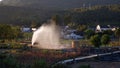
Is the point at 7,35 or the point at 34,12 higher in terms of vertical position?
the point at 34,12

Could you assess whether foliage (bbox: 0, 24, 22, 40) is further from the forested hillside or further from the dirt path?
the forested hillside

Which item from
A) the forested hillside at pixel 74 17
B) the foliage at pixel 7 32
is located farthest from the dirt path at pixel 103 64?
the forested hillside at pixel 74 17

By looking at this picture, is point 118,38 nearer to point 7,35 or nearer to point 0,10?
point 7,35

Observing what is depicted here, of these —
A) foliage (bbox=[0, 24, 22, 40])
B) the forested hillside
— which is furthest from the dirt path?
the forested hillside

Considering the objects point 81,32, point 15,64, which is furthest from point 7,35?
point 15,64

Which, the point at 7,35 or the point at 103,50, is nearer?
the point at 103,50

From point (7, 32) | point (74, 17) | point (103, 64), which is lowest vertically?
point (103, 64)

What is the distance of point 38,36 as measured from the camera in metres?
35.1

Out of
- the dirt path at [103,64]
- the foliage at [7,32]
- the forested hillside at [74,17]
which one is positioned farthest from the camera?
the forested hillside at [74,17]

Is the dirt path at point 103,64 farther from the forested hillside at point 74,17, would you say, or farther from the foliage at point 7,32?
the forested hillside at point 74,17

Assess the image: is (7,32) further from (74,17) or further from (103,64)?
(74,17)

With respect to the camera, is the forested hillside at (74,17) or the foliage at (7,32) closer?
the foliage at (7,32)

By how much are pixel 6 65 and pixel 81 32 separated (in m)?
39.1

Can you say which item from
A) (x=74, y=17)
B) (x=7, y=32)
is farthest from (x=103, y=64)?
(x=74, y=17)
